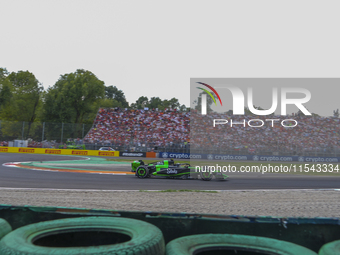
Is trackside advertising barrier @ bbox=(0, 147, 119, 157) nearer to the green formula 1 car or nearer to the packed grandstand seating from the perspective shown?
the packed grandstand seating

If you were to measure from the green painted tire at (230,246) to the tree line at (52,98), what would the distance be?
174 ft

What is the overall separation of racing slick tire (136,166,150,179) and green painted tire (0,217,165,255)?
437 inches

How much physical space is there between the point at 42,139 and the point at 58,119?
1904 centimetres

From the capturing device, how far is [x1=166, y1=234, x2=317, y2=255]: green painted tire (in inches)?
90.9

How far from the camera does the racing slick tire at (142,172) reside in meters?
13.7

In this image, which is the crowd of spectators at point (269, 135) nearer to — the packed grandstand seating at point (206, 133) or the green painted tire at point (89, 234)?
the packed grandstand seating at point (206, 133)

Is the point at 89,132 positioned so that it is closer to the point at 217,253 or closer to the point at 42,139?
the point at 42,139

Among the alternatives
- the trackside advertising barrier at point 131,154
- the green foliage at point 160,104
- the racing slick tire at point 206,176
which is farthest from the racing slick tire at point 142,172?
the green foliage at point 160,104

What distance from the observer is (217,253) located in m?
2.44

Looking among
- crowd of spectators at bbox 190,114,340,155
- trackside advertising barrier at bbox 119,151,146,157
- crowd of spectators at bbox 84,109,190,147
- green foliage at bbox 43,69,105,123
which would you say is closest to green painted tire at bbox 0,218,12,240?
trackside advertising barrier at bbox 119,151,146,157

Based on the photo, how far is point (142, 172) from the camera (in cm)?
1375

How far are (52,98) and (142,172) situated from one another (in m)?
43.8

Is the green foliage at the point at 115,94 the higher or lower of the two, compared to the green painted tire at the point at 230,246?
higher

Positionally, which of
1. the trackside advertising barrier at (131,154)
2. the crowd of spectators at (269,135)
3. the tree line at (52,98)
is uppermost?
the tree line at (52,98)
